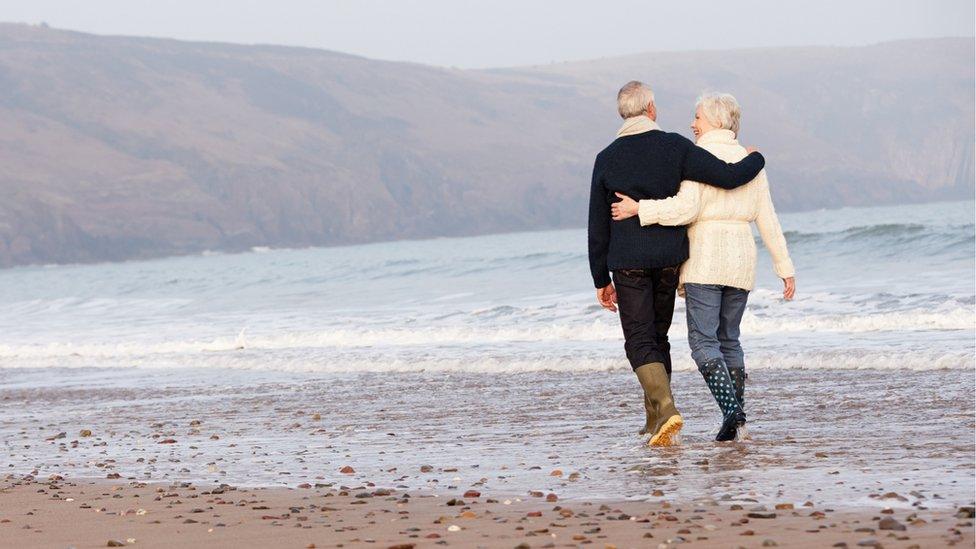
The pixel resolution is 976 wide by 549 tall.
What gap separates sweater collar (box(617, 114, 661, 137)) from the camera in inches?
239

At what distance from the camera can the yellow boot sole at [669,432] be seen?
6.04 m

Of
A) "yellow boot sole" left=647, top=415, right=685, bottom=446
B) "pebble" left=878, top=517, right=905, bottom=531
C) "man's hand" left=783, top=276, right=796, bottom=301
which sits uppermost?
"man's hand" left=783, top=276, right=796, bottom=301

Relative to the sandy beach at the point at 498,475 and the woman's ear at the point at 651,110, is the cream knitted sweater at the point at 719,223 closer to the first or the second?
the woman's ear at the point at 651,110

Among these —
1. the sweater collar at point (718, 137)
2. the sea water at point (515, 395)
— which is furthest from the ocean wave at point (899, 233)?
the sweater collar at point (718, 137)

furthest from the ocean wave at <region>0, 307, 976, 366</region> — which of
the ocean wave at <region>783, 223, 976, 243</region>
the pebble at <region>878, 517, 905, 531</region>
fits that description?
the ocean wave at <region>783, 223, 976, 243</region>

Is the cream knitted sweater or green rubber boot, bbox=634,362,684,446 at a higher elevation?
the cream knitted sweater

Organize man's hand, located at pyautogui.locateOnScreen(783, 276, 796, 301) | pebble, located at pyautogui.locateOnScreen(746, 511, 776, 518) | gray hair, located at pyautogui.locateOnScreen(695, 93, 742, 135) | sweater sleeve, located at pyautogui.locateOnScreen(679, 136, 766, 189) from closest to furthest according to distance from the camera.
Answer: pebble, located at pyautogui.locateOnScreen(746, 511, 776, 518) → sweater sleeve, located at pyautogui.locateOnScreen(679, 136, 766, 189) → man's hand, located at pyautogui.locateOnScreen(783, 276, 796, 301) → gray hair, located at pyautogui.locateOnScreen(695, 93, 742, 135)

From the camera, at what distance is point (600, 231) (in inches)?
238

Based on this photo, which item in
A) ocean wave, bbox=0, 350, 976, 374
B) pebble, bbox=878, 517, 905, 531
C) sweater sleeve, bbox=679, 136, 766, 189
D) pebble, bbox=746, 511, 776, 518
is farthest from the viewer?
ocean wave, bbox=0, 350, 976, 374

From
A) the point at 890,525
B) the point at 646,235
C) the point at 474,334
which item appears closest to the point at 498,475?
the point at 646,235

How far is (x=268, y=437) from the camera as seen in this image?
7.79m

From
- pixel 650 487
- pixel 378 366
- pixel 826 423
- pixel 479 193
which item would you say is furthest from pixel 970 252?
pixel 479 193

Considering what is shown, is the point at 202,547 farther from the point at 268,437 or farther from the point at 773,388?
the point at 773,388

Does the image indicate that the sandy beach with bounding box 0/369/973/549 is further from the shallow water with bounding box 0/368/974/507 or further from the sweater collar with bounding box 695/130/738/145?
the sweater collar with bounding box 695/130/738/145
